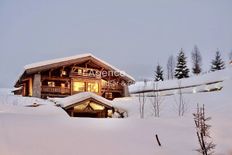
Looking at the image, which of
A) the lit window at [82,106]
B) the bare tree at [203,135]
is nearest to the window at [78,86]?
the lit window at [82,106]

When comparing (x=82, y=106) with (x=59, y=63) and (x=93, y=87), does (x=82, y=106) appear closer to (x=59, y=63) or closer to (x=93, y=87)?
(x=59, y=63)

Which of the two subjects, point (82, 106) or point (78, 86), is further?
point (78, 86)

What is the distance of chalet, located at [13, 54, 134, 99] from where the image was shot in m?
20.4

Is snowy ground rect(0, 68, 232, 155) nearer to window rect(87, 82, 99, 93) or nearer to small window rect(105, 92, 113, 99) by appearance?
window rect(87, 82, 99, 93)

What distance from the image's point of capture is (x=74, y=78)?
75.8ft

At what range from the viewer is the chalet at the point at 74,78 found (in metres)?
20.4

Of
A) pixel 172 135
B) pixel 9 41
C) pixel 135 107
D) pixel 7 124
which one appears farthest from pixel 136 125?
pixel 9 41

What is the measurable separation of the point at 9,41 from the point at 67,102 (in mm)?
174889

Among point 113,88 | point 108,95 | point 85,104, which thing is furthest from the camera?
point 113,88

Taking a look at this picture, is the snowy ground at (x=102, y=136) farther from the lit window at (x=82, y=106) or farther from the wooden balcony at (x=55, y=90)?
the wooden balcony at (x=55, y=90)

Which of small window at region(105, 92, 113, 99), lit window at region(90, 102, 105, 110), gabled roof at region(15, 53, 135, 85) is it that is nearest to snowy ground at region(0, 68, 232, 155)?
lit window at region(90, 102, 105, 110)

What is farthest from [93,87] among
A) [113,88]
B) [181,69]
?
[181,69]

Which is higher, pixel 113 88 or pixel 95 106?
pixel 113 88

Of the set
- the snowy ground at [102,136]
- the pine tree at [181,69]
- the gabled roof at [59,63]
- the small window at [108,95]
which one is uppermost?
the pine tree at [181,69]
